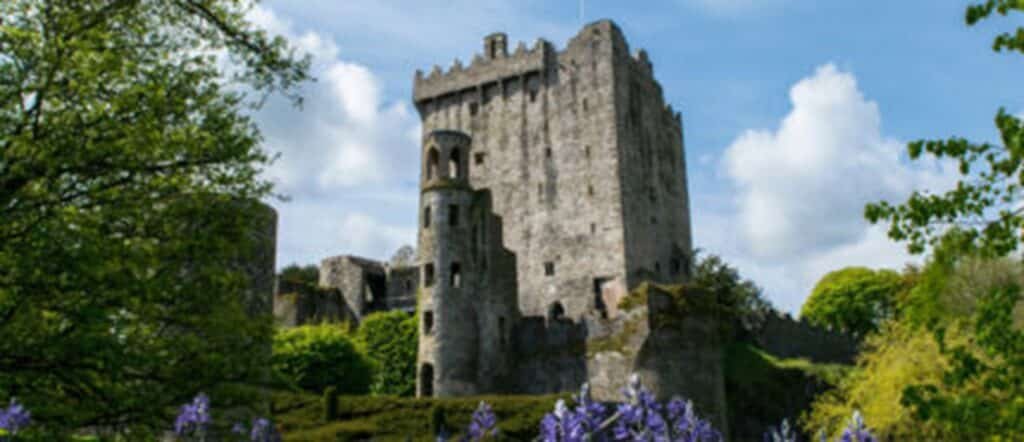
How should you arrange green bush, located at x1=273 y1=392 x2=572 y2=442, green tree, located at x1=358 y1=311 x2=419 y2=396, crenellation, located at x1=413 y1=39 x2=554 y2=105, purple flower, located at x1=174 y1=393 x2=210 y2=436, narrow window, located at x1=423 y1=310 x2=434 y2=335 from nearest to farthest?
purple flower, located at x1=174 y1=393 x2=210 y2=436
green bush, located at x1=273 y1=392 x2=572 y2=442
narrow window, located at x1=423 y1=310 x2=434 y2=335
green tree, located at x1=358 y1=311 x2=419 y2=396
crenellation, located at x1=413 y1=39 x2=554 y2=105

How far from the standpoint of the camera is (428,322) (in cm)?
4069

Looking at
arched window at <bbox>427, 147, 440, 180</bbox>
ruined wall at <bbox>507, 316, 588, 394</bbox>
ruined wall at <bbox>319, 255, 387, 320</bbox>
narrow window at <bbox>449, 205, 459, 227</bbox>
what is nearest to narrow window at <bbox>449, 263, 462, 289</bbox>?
narrow window at <bbox>449, 205, 459, 227</bbox>

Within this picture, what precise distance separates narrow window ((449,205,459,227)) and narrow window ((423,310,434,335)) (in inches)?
162

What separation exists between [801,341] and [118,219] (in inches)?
1894

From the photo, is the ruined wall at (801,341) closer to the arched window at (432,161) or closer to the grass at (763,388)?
the grass at (763,388)

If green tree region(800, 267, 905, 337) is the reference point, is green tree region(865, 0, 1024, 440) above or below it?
below

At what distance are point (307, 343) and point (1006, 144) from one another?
112 ft

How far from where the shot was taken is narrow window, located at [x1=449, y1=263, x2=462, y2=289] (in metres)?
40.8

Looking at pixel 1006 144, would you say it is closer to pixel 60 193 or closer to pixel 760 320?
pixel 60 193

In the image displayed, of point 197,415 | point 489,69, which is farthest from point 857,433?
point 489,69

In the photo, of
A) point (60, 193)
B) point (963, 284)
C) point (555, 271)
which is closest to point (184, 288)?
point (60, 193)

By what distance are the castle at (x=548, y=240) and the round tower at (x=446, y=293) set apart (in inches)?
2.4

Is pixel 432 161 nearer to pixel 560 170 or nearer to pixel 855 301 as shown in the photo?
pixel 560 170

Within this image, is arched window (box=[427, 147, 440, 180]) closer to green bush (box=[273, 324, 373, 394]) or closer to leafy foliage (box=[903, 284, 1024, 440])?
green bush (box=[273, 324, 373, 394])
